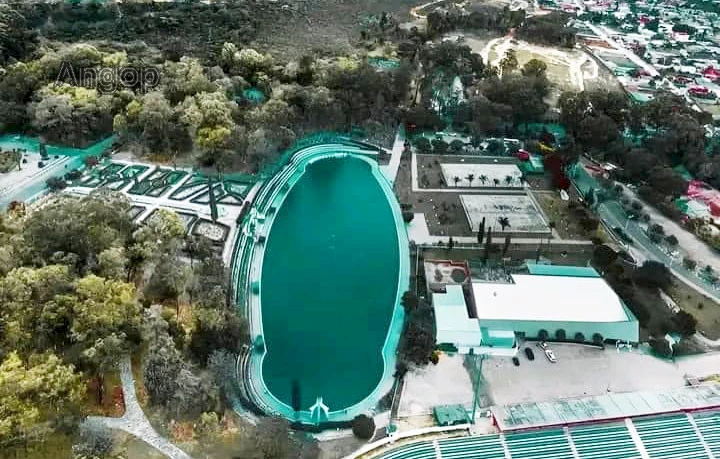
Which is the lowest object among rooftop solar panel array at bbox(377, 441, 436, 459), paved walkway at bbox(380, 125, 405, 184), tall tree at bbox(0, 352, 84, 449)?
paved walkway at bbox(380, 125, 405, 184)

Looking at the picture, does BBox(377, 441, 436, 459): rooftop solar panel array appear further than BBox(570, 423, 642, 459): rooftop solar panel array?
No

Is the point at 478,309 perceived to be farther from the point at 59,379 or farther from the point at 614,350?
the point at 59,379

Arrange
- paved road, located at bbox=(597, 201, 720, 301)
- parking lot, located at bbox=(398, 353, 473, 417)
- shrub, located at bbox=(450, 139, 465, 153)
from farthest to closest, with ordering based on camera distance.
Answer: shrub, located at bbox=(450, 139, 465, 153) < paved road, located at bbox=(597, 201, 720, 301) < parking lot, located at bbox=(398, 353, 473, 417)

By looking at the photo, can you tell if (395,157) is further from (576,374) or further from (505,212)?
(576,374)

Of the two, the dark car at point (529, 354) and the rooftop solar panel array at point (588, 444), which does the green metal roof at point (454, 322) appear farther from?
the rooftop solar panel array at point (588, 444)

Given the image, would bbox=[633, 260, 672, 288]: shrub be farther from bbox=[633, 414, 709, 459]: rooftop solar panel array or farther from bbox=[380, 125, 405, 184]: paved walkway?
bbox=[380, 125, 405, 184]: paved walkway

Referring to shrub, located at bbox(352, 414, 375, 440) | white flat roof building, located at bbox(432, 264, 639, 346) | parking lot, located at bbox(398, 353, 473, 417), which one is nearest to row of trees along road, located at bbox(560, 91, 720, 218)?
white flat roof building, located at bbox(432, 264, 639, 346)
